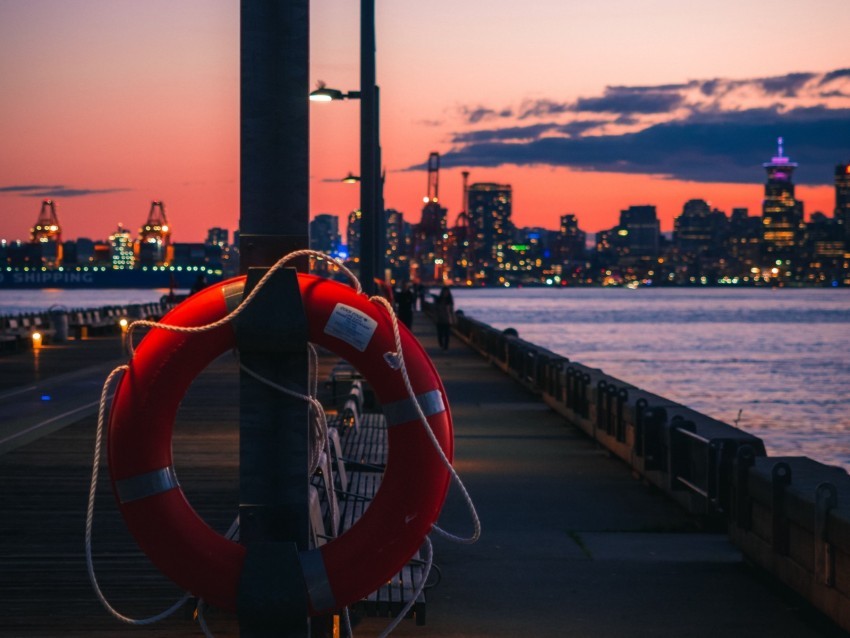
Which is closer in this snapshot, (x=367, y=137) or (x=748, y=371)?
(x=367, y=137)

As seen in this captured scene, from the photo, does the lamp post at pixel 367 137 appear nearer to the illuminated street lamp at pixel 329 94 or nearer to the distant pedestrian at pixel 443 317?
the illuminated street lamp at pixel 329 94

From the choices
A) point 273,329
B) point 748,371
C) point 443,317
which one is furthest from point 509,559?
point 748,371

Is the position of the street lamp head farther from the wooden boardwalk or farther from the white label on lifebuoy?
the white label on lifebuoy

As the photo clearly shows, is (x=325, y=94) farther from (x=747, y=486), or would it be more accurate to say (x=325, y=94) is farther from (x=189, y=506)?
(x=189, y=506)

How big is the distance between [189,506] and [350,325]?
1.02 meters

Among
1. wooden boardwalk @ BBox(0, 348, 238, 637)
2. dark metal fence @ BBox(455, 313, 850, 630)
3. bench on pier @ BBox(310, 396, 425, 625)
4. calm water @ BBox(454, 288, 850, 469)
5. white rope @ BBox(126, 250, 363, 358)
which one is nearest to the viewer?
white rope @ BBox(126, 250, 363, 358)

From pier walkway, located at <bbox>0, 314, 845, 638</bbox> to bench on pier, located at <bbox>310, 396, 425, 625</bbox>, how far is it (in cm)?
36

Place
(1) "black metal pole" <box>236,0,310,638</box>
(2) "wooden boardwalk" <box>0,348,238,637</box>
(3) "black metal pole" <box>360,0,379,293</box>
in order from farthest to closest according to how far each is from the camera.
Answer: (3) "black metal pole" <box>360,0,379,293</box>
(2) "wooden boardwalk" <box>0,348,238,637</box>
(1) "black metal pole" <box>236,0,310,638</box>

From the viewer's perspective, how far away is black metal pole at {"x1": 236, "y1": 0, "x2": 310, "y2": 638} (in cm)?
605

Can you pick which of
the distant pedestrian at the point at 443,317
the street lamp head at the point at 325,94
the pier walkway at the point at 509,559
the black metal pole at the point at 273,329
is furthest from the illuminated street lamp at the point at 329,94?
the distant pedestrian at the point at 443,317

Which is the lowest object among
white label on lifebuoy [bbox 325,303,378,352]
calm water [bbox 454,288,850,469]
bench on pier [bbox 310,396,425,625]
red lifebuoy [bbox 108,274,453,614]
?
calm water [bbox 454,288,850,469]

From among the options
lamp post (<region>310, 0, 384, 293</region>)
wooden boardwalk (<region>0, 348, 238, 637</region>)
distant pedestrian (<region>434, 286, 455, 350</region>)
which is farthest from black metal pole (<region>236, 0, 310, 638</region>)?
distant pedestrian (<region>434, 286, 455, 350</region>)

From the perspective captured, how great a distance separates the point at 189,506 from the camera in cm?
618

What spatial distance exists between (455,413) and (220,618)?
48.0 ft
